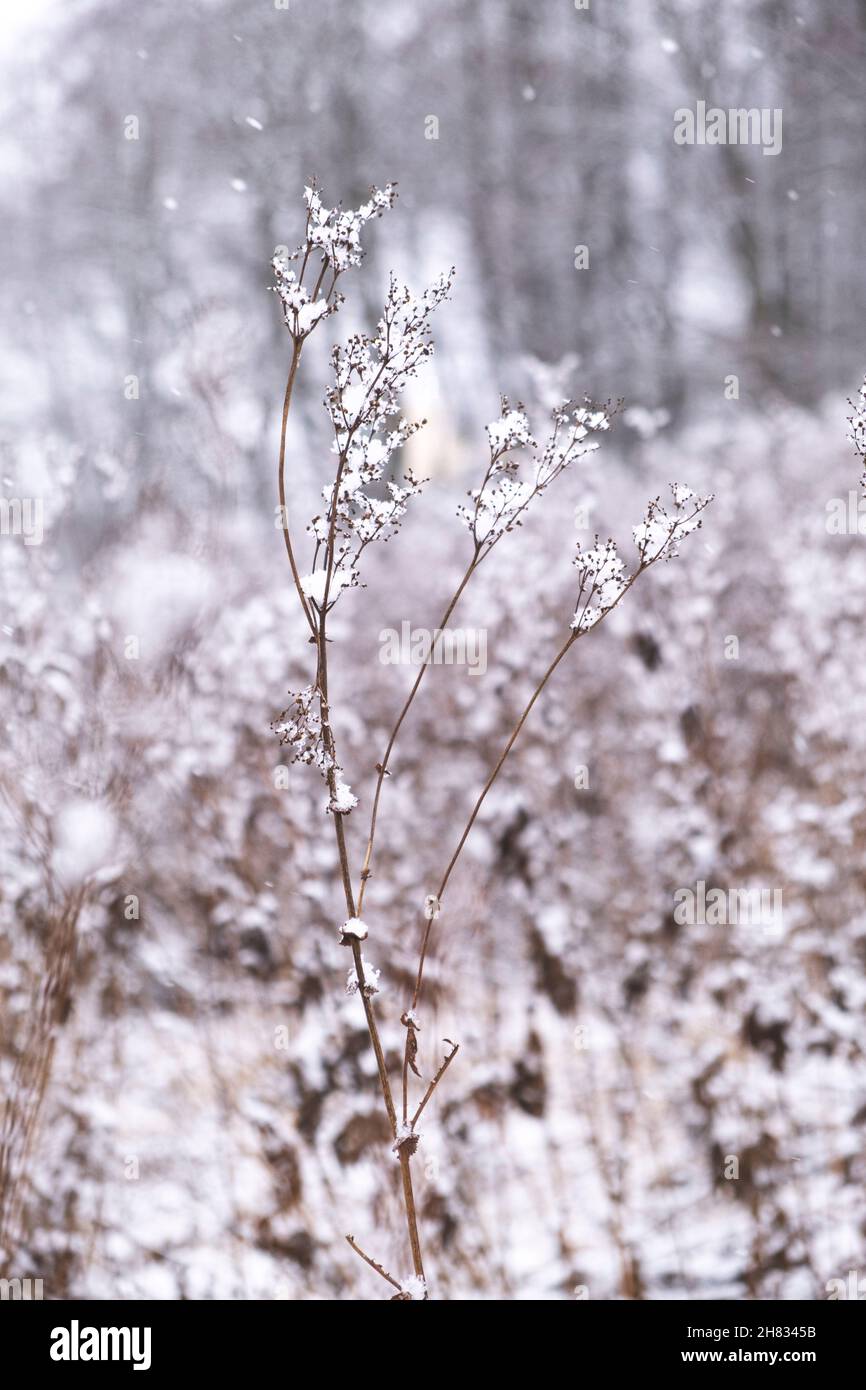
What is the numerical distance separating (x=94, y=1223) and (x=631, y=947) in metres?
1.64

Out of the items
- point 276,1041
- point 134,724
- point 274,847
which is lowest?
point 276,1041

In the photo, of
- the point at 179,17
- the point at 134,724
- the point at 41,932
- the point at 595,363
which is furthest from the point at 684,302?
the point at 41,932

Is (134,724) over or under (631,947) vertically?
over

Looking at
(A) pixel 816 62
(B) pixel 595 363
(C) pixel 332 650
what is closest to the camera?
(C) pixel 332 650

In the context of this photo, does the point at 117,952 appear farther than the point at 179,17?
No

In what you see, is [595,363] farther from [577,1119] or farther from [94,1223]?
[94,1223]

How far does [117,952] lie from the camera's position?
2832 millimetres

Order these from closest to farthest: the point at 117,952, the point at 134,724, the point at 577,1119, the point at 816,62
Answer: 1. the point at 134,724
2. the point at 117,952
3. the point at 577,1119
4. the point at 816,62

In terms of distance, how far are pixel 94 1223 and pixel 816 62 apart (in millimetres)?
6609

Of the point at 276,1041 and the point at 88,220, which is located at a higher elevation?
the point at 88,220

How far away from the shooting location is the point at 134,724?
2.64 metres

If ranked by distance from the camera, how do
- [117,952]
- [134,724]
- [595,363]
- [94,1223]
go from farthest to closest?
1. [595,363]
2. [117,952]
3. [134,724]
4. [94,1223]

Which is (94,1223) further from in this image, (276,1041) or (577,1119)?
(577,1119)

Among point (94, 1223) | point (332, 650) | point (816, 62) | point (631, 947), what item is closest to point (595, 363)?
point (816, 62)
